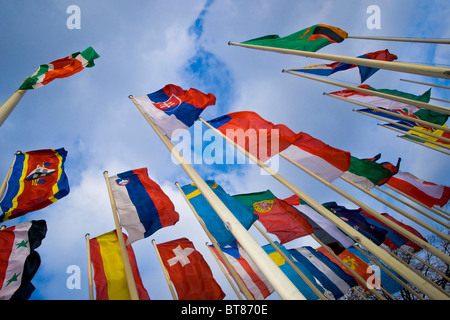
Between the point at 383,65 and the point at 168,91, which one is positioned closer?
the point at 383,65

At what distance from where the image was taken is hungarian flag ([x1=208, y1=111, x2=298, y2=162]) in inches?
286

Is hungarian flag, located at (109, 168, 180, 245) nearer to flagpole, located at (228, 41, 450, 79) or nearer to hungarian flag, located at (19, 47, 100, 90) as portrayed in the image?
hungarian flag, located at (19, 47, 100, 90)

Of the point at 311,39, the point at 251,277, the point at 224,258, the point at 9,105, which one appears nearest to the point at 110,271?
the point at 224,258

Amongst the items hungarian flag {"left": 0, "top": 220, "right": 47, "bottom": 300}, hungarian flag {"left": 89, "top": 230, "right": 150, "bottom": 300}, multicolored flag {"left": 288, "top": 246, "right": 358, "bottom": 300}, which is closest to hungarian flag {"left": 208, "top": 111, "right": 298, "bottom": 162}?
hungarian flag {"left": 89, "top": 230, "right": 150, "bottom": 300}

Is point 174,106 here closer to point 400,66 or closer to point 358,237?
point 400,66

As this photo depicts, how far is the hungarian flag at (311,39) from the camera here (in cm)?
692

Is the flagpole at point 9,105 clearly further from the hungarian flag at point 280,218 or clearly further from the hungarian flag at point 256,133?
the hungarian flag at point 280,218

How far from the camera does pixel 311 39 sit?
7.11 metres

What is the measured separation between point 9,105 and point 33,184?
2.61 metres

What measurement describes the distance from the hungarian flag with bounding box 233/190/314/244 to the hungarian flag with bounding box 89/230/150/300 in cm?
475
